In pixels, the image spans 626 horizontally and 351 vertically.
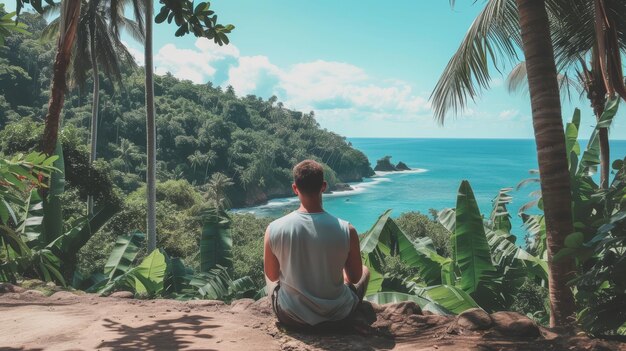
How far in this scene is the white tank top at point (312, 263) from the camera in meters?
3.14

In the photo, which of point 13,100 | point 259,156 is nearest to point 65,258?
point 13,100

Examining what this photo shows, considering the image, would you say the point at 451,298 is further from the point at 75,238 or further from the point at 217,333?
the point at 75,238

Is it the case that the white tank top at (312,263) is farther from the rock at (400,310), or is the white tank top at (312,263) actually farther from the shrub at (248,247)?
the shrub at (248,247)

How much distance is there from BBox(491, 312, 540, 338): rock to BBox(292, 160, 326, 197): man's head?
1.52 metres

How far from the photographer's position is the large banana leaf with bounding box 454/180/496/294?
5078mm

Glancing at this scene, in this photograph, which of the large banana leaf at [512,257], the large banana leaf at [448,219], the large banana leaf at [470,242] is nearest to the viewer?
the large banana leaf at [470,242]

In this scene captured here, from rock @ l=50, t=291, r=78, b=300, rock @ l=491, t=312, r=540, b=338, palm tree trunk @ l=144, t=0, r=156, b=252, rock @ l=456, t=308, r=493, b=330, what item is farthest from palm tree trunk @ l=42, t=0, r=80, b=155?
rock @ l=491, t=312, r=540, b=338

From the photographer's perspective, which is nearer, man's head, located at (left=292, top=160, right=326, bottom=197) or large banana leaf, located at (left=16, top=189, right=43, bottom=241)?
man's head, located at (left=292, top=160, right=326, bottom=197)

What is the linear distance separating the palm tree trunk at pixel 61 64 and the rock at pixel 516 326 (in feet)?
29.1

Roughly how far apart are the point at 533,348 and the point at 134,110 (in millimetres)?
59331

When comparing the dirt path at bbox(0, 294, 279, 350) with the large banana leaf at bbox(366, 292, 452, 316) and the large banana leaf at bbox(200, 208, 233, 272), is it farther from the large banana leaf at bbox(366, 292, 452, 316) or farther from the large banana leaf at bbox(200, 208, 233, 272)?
the large banana leaf at bbox(200, 208, 233, 272)

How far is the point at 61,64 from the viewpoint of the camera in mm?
9852

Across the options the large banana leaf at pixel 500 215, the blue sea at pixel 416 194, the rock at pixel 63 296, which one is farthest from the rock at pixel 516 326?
the blue sea at pixel 416 194

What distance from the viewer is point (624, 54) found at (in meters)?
9.19
